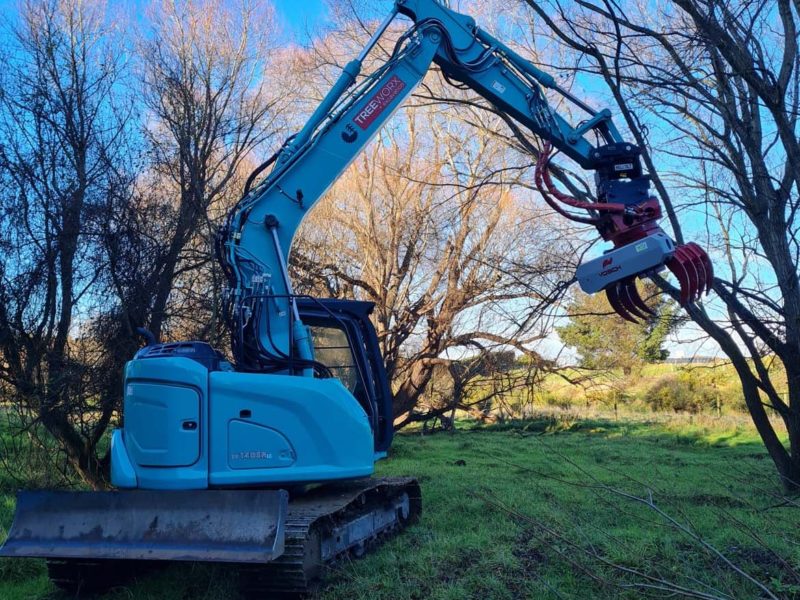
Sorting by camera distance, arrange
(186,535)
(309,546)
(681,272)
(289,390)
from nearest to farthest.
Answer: (186,535)
(309,546)
(289,390)
(681,272)

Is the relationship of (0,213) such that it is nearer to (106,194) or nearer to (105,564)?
(106,194)

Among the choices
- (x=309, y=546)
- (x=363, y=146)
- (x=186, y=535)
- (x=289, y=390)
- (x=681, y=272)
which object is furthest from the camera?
(x=363, y=146)

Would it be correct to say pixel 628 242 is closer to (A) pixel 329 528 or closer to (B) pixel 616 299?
(B) pixel 616 299

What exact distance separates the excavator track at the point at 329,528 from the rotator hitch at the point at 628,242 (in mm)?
2553

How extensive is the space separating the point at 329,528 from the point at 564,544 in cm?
186

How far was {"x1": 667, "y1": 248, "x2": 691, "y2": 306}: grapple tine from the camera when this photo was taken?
5348 mm

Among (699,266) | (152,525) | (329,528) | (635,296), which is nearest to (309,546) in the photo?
(329,528)

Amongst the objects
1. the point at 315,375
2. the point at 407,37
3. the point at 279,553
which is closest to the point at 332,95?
the point at 407,37

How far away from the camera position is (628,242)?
5.63 meters

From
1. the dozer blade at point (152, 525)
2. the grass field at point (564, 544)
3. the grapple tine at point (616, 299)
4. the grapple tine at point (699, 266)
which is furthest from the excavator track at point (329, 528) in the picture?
the grapple tine at point (699, 266)

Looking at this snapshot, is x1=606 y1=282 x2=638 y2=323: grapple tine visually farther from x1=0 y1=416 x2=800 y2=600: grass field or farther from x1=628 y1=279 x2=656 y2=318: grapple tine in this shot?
x1=0 y1=416 x2=800 y2=600: grass field

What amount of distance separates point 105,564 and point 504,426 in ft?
48.0

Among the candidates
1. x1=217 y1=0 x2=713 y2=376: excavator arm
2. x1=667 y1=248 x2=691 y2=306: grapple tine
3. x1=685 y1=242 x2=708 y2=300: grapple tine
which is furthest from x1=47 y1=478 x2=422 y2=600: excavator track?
x1=685 y1=242 x2=708 y2=300: grapple tine

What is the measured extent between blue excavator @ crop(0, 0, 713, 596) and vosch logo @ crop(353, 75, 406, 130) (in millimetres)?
17
